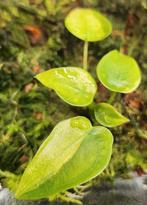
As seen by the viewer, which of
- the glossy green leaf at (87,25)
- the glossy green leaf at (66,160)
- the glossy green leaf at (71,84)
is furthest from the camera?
the glossy green leaf at (87,25)

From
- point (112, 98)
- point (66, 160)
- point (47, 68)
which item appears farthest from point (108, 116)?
point (47, 68)

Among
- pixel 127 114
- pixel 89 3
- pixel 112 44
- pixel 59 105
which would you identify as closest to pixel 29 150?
pixel 59 105

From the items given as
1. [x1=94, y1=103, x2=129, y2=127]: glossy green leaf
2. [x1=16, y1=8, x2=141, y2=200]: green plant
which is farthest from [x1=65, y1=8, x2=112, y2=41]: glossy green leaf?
[x1=94, y1=103, x2=129, y2=127]: glossy green leaf

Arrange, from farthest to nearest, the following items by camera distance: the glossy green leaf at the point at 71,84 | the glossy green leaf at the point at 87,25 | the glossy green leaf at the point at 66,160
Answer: the glossy green leaf at the point at 87,25, the glossy green leaf at the point at 71,84, the glossy green leaf at the point at 66,160

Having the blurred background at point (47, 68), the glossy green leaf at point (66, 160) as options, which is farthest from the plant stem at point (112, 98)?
the glossy green leaf at point (66, 160)

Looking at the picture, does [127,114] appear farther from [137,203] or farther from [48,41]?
[48,41]

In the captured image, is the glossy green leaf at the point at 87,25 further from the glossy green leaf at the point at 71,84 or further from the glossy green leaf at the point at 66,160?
the glossy green leaf at the point at 66,160

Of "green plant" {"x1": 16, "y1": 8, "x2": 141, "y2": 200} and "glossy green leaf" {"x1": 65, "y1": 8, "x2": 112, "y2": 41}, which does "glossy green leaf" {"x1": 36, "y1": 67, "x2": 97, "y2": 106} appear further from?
"glossy green leaf" {"x1": 65, "y1": 8, "x2": 112, "y2": 41}

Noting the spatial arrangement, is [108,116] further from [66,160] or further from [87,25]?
[87,25]
